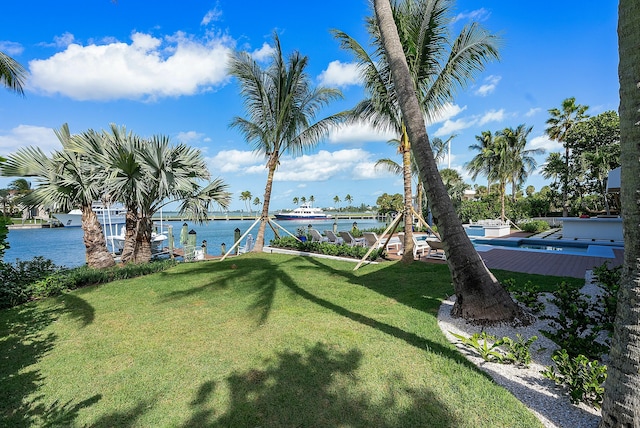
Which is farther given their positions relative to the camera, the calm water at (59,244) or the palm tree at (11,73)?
the calm water at (59,244)

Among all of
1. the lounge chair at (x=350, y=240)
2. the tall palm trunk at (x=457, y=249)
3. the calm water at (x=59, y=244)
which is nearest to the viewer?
the tall palm trunk at (x=457, y=249)

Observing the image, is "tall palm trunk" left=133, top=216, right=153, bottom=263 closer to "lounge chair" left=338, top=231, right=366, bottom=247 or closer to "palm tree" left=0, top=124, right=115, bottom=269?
"palm tree" left=0, top=124, right=115, bottom=269

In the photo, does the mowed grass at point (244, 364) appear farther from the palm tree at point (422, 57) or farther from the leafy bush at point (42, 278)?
the palm tree at point (422, 57)

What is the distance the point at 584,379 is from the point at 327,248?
29.3 ft

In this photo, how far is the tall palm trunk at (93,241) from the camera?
8758 mm

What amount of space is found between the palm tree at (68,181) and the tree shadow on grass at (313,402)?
8261 mm

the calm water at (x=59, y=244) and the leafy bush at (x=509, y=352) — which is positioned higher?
the leafy bush at (x=509, y=352)

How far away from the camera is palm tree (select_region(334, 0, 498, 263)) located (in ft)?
23.8

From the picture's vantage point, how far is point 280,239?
44.5ft

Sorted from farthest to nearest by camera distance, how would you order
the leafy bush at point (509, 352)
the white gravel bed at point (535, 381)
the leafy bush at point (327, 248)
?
the leafy bush at point (327, 248)
the leafy bush at point (509, 352)
the white gravel bed at point (535, 381)

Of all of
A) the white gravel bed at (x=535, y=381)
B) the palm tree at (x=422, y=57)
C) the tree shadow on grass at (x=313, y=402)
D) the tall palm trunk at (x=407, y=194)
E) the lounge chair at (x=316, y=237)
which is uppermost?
the palm tree at (x=422, y=57)

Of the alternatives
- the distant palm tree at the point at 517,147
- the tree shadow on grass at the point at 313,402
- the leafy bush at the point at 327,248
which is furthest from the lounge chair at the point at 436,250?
the distant palm tree at the point at 517,147

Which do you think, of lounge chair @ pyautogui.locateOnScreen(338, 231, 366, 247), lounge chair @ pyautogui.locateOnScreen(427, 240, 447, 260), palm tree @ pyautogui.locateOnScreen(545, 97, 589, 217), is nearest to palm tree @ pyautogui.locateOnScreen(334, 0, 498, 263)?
lounge chair @ pyautogui.locateOnScreen(427, 240, 447, 260)

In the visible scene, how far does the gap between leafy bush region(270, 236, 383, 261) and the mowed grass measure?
4063 mm
